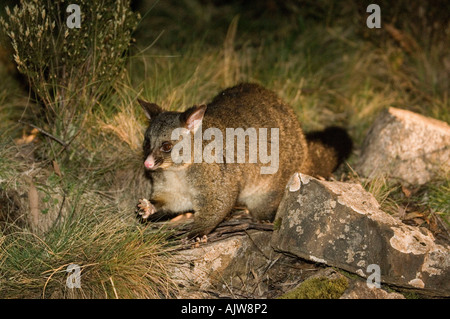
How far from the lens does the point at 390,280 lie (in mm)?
4078

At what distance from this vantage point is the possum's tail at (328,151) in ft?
18.6

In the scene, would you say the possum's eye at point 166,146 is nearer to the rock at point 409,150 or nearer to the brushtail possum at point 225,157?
the brushtail possum at point 225,157

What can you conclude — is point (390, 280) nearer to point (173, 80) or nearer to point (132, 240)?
point (132, 240)

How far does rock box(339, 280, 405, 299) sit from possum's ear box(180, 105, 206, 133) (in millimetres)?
1890

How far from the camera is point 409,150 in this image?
5.78 m

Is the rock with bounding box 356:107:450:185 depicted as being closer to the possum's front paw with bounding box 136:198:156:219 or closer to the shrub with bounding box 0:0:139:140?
the possum's front paw with bounding box 136:198:156:219

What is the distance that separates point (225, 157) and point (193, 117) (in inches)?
21.8

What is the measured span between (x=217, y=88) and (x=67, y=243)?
11.0ft

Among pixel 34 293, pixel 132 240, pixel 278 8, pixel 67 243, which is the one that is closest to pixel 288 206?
pixel 132 240
